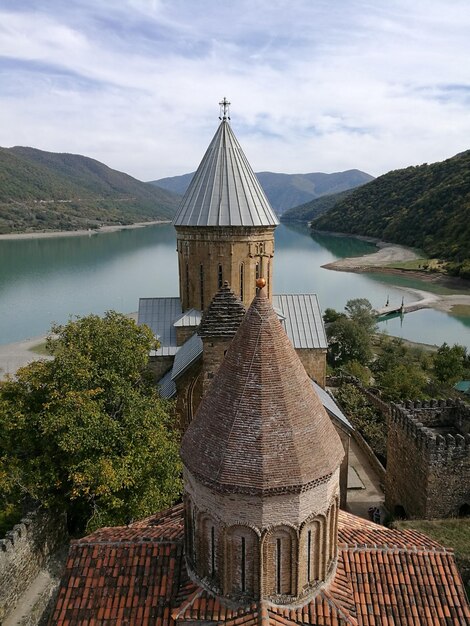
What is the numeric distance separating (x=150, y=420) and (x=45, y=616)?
4.22 m

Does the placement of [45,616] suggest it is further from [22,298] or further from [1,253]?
[1,253]

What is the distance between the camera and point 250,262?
13.5m

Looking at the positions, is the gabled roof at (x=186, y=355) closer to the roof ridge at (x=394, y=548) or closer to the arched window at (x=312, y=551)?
the roof ridge at (x=394, y=548)

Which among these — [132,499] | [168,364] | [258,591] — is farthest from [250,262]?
[258,591]

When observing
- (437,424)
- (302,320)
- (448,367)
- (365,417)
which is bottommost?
(365,417)

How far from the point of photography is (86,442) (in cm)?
927

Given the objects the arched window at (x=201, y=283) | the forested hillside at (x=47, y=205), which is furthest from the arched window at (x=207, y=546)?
the forested hillside at (x=47, y=205)

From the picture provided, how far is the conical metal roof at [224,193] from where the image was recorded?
43.1 feet

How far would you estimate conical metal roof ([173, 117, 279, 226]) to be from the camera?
43.1 ft

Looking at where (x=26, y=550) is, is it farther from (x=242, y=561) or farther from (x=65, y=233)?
(x=65, y=233)

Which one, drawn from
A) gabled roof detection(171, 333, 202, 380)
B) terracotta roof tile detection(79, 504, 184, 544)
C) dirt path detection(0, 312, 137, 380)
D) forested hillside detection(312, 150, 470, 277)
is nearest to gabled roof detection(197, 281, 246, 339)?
gabled roof detection(171, 333, 202, 380)

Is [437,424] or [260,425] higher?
[260,425]

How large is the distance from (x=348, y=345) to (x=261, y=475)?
2202 centimetres

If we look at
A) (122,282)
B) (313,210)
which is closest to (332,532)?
(122,282)
